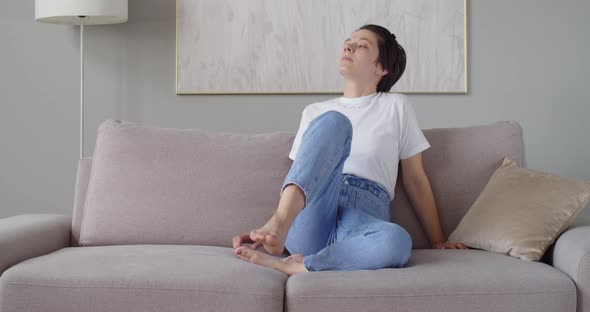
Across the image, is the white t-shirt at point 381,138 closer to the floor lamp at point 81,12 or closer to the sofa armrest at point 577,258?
the sofa armrest at point 577,258

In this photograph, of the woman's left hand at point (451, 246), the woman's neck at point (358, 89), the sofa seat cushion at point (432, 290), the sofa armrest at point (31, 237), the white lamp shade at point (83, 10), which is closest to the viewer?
the sofa seat cushion at point (432, 290)

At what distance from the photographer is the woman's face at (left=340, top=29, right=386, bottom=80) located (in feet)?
9.48

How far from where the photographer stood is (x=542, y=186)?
2.52 metres

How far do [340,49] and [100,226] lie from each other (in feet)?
5.75

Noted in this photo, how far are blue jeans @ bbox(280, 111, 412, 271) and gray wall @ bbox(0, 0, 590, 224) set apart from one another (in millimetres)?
1542

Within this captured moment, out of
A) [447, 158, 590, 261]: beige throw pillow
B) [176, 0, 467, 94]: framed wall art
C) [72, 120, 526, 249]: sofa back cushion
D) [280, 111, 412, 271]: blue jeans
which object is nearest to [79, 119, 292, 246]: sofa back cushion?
[72, 120, 526, 249]: sofa back cushion

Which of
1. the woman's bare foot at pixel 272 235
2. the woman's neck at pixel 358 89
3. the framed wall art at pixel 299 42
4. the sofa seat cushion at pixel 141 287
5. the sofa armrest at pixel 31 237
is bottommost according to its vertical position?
the sofa seat cushion at pixel 141 287

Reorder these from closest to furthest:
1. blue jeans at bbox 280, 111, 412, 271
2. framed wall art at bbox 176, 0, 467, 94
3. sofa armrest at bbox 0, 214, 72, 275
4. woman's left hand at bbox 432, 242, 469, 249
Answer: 1. blue jeans at bbox 280, 111, 412, 271
2. sofa armrest at bbox 0, 214, 72, 275
3. woman's left hand at bbox 432, 242, 469, 249
4. framed wall art at bbox 176, 0, 467, 94

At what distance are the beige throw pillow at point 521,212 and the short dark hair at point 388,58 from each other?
1.80 feet

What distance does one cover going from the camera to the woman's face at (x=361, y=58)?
289cm

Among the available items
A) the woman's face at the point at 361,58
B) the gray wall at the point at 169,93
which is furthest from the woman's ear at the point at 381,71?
the gray wall at the point at 169,93

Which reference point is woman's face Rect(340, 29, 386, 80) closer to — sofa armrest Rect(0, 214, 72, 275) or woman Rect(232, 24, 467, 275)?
woman Rect(232, 24, 467, 275)

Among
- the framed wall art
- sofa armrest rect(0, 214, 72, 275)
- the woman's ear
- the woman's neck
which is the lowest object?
sofa armrest rect(0, 214, 72, 275)

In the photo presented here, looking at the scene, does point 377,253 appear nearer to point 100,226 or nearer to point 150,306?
point 150,306
